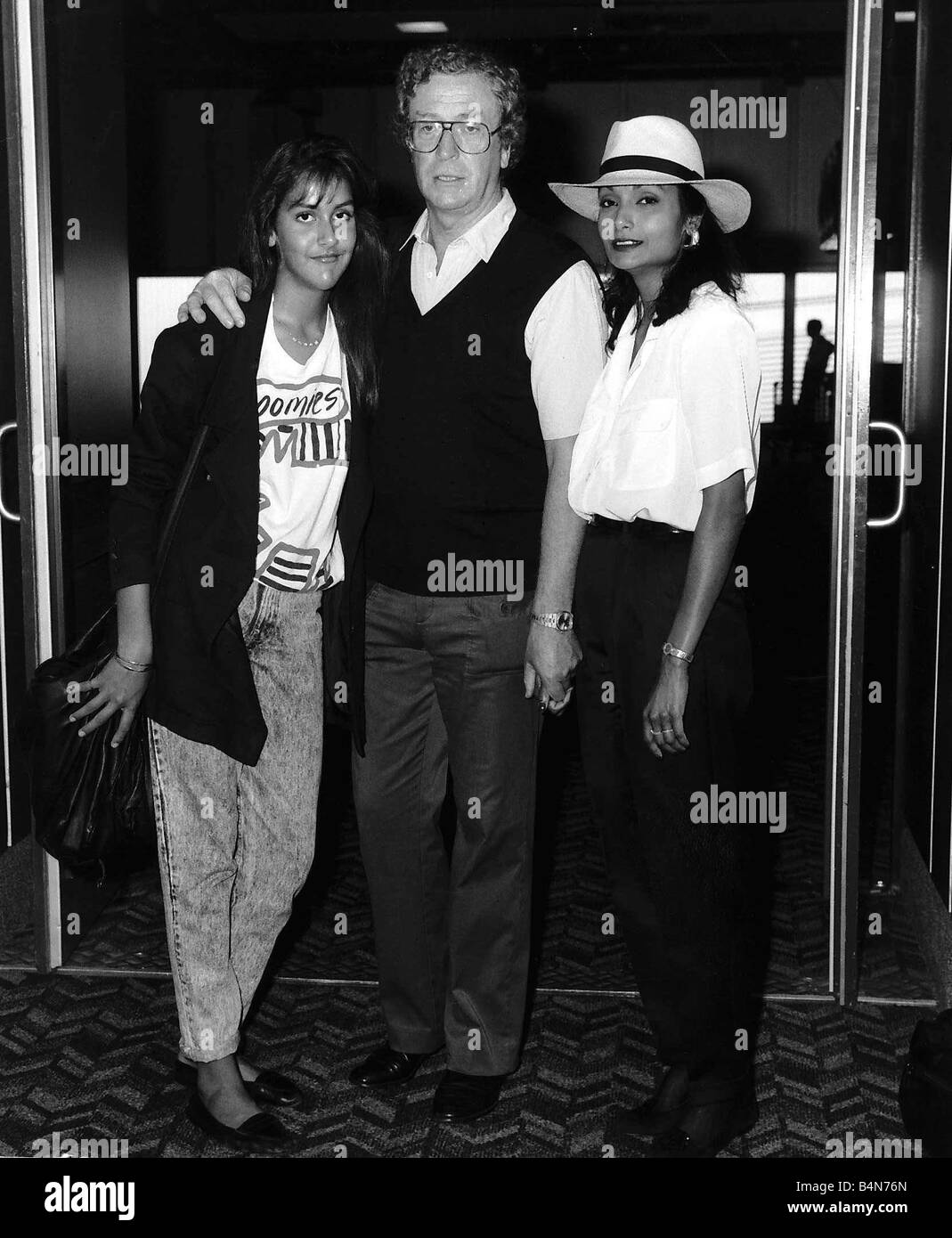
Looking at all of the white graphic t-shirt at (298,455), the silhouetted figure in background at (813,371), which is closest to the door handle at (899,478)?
the white graphic t-shirt at (298,455)

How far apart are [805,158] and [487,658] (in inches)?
303

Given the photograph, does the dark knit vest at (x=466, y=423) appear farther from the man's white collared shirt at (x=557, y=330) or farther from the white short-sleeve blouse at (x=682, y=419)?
the white short-sleeve blouse at (x=682, y=419)

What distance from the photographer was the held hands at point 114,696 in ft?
7.48

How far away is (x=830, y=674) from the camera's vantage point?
2900 millimetres

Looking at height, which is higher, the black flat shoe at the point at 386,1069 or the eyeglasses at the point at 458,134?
the eyeglasses at the point at 458,134

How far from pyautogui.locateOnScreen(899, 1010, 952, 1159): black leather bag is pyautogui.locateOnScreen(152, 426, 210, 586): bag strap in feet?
4.63

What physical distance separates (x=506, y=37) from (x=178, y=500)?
22.9 feet

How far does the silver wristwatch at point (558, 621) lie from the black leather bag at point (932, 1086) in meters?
0.83

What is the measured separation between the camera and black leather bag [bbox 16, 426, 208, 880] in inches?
94.2

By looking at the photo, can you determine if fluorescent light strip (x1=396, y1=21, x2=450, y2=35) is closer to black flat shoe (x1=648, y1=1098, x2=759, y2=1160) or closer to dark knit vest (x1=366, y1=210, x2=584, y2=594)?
dark knit vest (x1=366, y1=210, x2=584, y2=594)
